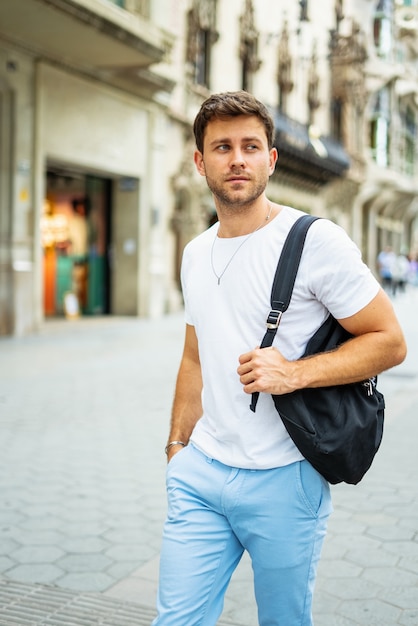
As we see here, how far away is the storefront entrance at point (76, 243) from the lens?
18047mm

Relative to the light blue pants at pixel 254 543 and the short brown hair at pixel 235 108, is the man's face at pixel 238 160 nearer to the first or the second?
the short brown hair at pixel 235 108

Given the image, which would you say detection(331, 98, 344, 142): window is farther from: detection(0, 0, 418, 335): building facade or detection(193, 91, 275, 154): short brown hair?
detection(193, 91, 275, 154): short brown hair

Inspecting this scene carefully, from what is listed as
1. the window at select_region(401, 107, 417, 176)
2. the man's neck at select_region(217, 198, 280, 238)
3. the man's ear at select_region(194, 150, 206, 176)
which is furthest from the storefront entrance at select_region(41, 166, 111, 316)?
the window at select_region(401, 107, 417, 176)

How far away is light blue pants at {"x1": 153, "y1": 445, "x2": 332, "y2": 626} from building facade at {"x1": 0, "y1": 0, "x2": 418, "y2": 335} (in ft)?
36.3

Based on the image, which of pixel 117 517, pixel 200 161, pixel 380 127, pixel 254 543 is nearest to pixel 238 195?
pixel 200 161

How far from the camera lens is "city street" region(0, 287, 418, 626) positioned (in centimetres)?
328

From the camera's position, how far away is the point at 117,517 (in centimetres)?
441

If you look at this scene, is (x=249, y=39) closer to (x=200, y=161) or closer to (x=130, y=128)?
(x=130, y=128)

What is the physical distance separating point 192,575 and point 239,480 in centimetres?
26

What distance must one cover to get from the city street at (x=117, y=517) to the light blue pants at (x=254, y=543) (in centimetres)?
119

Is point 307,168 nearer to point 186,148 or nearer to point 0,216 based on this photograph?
point 186,148

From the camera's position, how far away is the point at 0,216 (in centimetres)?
1364

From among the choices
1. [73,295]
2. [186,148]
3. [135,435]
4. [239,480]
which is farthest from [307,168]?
[239,480]

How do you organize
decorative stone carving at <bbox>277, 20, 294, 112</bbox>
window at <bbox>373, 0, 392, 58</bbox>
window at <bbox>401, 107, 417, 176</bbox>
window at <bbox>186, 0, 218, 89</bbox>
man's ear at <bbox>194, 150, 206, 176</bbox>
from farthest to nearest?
window at <bbox>401, 107, 417, 176</bbox>, window at <bbox>373, 0, 392, 58</bbox>, decorative stone carving at <bbox>277, 20, 294, 112</bbox>, window at <bbox>186, 0, 218, 89</bbox>, man's ear at <bbox>194, 150, 206, 176</bbox>
